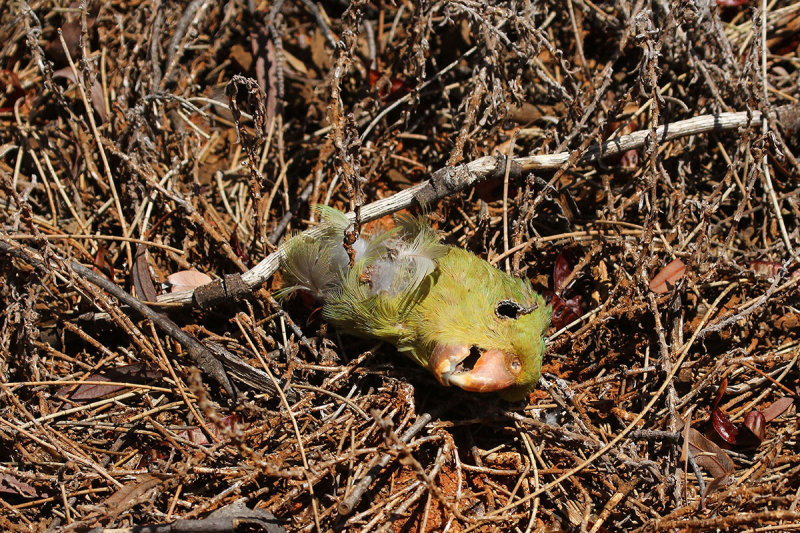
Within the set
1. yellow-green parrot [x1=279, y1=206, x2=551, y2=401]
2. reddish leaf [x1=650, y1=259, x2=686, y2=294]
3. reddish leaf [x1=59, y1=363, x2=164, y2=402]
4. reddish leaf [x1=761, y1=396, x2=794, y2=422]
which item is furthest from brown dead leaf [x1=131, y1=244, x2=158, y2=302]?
reddish leaf [x1=761, y1=396, x2=794, y2=422]

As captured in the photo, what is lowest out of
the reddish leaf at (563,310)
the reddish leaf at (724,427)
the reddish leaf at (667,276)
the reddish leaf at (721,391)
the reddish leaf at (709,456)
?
the reddish leaf at (709,456)

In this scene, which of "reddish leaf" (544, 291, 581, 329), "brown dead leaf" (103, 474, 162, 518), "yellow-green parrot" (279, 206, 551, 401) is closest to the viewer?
"brown dead leaf" (103, 474, 162, 518)

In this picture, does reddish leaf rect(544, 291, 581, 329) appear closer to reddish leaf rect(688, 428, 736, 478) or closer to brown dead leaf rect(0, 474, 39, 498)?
reddish leaf rect(688, 428, 736, 478)

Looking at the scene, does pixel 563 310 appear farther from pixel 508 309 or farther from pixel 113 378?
pixel 113 378

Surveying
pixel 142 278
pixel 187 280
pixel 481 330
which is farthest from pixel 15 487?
pixel 481 330

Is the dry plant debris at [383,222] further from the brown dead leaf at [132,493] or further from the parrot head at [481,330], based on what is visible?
the parrot head at [481,330]

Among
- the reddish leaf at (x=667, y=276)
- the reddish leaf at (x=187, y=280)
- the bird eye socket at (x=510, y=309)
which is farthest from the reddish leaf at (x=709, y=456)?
the reddish leaf at (x=187, y=280)

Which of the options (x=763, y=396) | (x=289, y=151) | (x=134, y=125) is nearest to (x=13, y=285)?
(x=134, y=125)
